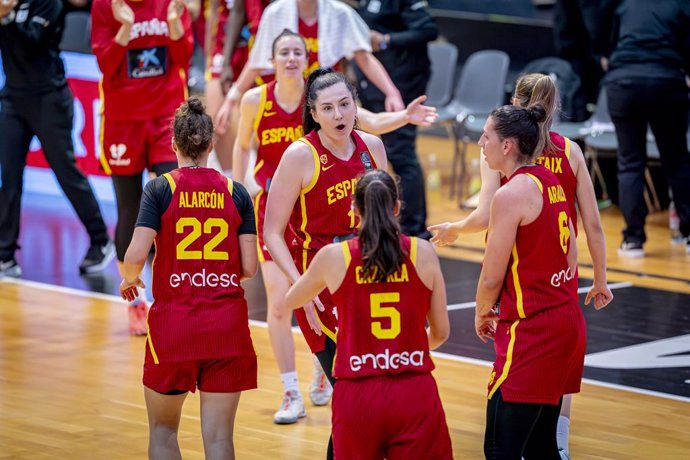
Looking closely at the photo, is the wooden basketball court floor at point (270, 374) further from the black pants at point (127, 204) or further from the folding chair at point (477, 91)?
the folding chair at point (477, 91)

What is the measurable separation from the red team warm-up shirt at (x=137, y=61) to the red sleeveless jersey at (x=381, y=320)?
4008mm

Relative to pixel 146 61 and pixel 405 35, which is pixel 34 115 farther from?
pixel 405 35

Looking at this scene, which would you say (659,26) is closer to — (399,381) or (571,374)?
(571,374)

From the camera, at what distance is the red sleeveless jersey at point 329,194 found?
4906 millimetres

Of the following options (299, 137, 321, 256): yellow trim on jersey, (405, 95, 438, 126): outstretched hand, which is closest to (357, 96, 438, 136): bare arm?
(405, 95, 438, 126): outstretched hand

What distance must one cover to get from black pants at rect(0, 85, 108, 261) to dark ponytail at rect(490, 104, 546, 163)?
16.8 feet

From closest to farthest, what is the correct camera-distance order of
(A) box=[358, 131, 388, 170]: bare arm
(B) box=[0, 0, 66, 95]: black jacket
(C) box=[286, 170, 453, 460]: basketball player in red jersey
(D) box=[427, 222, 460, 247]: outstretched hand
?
(C) box=[286, 170, 453, 460]: basketball player in red jersey → (D) box=[427, 222, 460, 247]: outstretched hand → (A) box=[358, 131, 388, 170]: bare arm → (B) box=[0, 0, 66, 95]: black jacket

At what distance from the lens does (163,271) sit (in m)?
4.48

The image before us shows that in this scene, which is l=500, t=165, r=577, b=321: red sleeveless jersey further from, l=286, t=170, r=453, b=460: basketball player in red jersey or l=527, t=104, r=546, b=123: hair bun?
l=286, t=170, r=453, b=460: basketball player in red jersey

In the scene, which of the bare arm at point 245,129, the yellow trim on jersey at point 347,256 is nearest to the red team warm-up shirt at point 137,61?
the bare arm at point 245,129

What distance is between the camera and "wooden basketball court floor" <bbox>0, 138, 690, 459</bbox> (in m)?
5.54

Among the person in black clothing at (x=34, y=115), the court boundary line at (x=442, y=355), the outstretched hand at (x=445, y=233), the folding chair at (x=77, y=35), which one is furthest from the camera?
the folding chair at (x=77, y=35)

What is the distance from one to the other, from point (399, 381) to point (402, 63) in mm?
6319

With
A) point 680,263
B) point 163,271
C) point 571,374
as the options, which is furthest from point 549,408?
point 680,263
